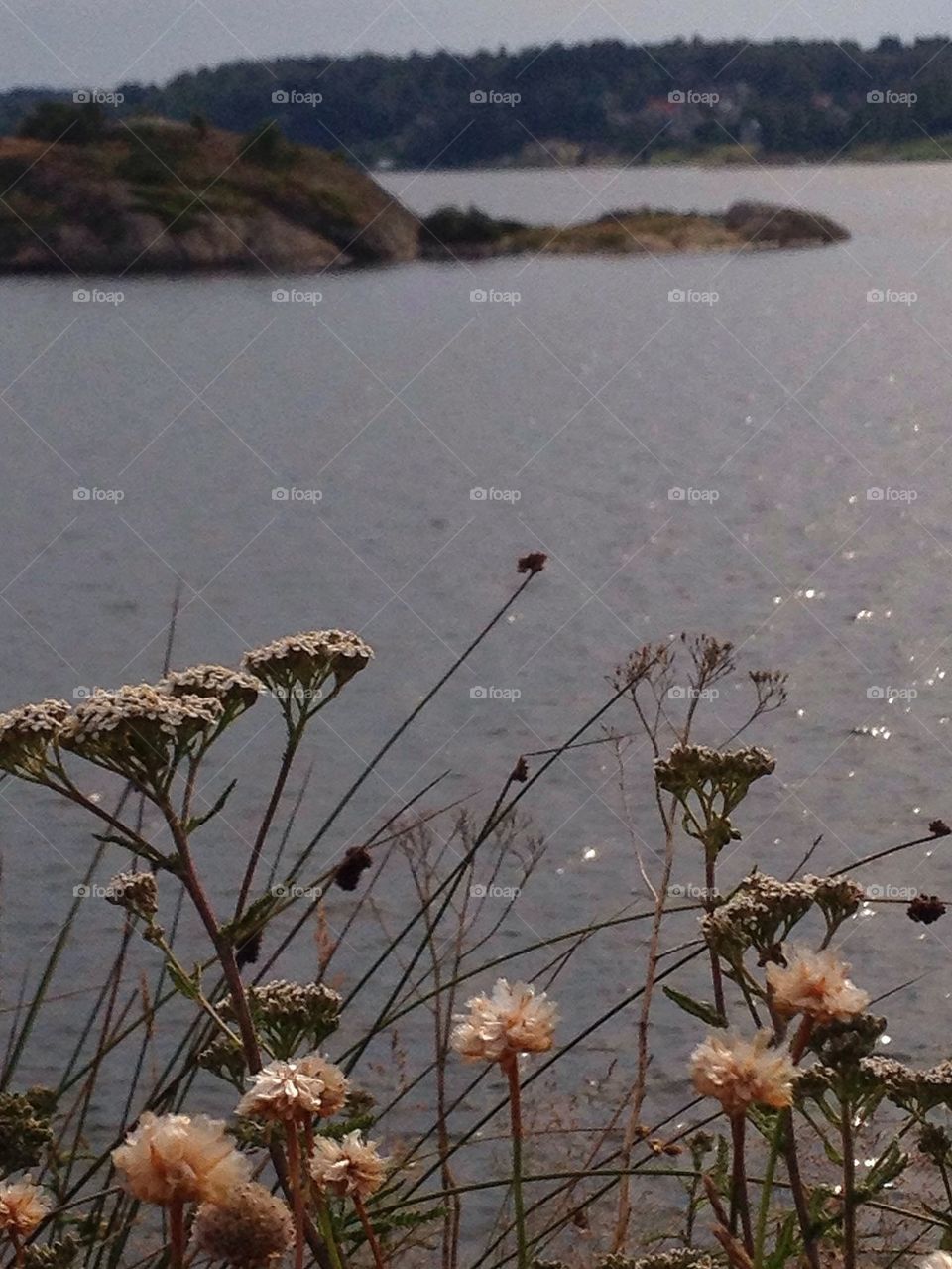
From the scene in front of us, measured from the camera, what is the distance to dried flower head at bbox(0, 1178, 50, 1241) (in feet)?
2.11

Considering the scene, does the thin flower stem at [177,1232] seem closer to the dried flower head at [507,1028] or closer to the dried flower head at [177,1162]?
the dried flower head at [177,1162]

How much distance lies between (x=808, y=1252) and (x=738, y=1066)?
0.13 metres

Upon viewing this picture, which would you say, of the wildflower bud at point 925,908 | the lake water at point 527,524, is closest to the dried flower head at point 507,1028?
the wildflower bud at point 925,908

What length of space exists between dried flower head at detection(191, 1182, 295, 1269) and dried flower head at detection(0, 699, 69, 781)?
0.24 metres

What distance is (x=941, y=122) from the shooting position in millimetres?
8453

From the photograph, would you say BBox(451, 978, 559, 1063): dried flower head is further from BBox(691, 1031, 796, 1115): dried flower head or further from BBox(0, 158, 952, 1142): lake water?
BBox(0, 158, 952, 1142): lake water

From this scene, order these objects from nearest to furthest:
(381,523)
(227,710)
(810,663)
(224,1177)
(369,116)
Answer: (224,1177) < (227,710) < (810,663) < (381,523) < (369,116)

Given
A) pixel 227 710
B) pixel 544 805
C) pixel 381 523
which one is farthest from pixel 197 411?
pixel 227 710

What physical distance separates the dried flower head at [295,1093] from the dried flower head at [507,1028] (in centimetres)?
6

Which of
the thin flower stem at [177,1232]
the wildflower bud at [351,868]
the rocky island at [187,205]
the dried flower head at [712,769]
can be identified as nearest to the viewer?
the thin flower stem at [177,1232]

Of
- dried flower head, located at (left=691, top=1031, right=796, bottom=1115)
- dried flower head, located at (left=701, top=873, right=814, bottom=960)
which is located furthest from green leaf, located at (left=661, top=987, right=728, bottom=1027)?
dried flower head, located at (left=691, top=1031, right=796, bottom=1115)

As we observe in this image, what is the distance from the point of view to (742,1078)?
0.56m

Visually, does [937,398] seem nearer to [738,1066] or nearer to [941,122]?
[941,122]

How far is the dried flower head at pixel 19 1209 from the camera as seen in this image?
0.64 meters
